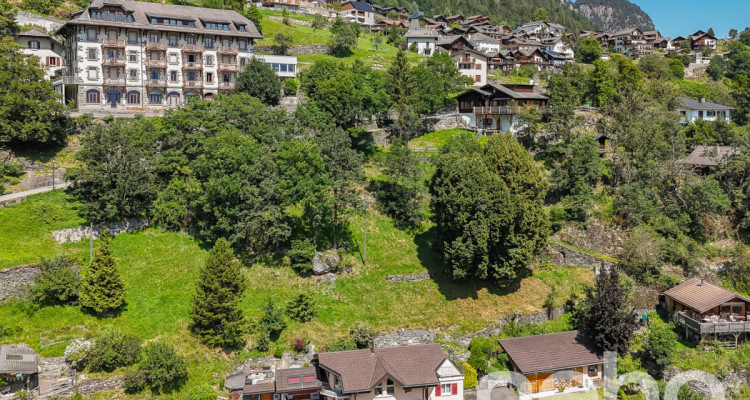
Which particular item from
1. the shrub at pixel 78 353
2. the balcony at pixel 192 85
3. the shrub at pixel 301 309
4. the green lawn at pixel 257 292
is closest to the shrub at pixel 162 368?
the green lawn at pixel 257 292

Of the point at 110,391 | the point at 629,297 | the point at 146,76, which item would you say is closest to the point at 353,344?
the point at 110,391

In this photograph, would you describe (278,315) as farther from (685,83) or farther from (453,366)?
(685,83)

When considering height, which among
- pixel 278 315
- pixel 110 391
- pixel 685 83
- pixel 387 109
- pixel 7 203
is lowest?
pixel 110 391

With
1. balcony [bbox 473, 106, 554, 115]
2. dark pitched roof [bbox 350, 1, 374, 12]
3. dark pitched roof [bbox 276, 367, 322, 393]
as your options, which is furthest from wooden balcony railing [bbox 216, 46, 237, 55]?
dark pitched roof [bbox 350, 1, 374, 12]

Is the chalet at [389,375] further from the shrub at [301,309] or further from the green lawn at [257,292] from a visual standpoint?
the shrub at [301,309]

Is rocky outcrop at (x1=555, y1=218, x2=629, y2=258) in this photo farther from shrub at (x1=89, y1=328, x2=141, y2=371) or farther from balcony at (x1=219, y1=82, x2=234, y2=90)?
balcony at (x1=219, y1=82, x2=234, y2=90)

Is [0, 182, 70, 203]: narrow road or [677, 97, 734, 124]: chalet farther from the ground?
[677, 97, 734, 124]: chalet

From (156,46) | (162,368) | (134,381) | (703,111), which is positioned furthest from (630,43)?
(134,381)
